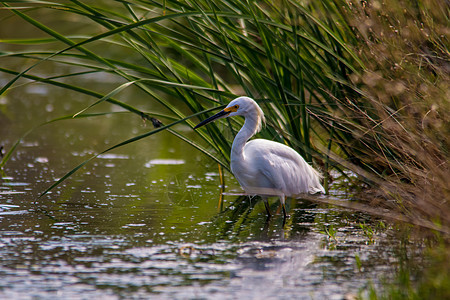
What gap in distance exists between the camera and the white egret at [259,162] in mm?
5188

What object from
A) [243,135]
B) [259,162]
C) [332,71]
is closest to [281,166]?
[259,162]

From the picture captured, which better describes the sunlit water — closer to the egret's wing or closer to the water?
the water

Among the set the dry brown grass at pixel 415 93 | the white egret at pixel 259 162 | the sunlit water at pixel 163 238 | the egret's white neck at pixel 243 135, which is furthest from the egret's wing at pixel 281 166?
the dry brown grass at pixel 415 93

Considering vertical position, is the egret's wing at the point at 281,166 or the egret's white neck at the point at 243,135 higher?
the egret's white neck at the point at 243,135

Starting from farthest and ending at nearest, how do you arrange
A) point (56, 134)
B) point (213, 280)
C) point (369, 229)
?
point (56, 134)
point (369, 229)
point (213, 280)

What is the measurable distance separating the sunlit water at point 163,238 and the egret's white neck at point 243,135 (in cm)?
57

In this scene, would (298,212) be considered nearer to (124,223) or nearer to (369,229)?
(369,229)

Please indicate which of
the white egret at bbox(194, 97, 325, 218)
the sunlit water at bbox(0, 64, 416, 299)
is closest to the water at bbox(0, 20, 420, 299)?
the sunlit water at bbox(0, 64, 416, 299)

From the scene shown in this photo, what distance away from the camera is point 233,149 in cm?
520

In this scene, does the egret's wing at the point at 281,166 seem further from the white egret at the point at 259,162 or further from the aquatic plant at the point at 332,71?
the aquatic plant at the point at 332,71

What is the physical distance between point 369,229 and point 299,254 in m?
0.74

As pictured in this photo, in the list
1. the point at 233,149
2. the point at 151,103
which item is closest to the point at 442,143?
the point at 233,149

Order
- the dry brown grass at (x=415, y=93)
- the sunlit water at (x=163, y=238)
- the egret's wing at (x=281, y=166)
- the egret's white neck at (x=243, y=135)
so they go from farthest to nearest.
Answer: the egret's wing at (x=281, y=166), the egret's white neck at (x=243, y=135), the dry brown grass at (x=415, y=93), the sunlit water at (x=163, y=238)

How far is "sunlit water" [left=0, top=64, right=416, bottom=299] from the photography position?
11.7 feet
